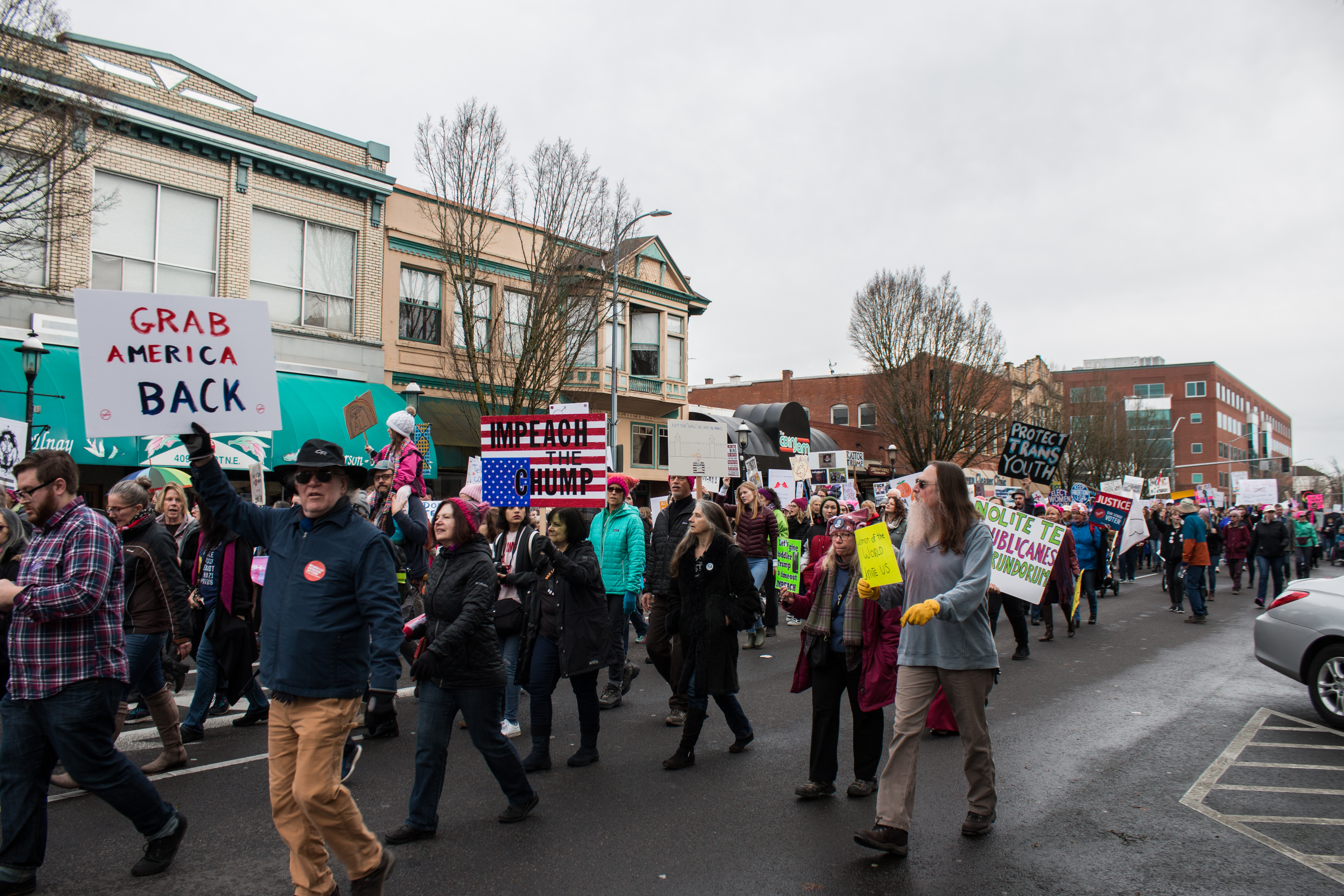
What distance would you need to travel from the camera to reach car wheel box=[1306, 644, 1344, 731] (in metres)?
7.36

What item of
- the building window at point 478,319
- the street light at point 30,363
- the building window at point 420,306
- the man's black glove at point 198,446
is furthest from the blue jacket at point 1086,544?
the street light at point 30,363

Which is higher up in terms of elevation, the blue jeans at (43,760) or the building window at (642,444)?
the building window at (642,444)

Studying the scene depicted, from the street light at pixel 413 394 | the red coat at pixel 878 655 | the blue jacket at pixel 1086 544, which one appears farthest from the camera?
the street light at pixel 413 394

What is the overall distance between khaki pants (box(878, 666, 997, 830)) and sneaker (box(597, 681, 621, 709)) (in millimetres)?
3463

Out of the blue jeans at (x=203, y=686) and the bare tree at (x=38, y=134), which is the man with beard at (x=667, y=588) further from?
the bare tree at (x=38, y=134)

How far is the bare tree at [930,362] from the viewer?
36.9 metres

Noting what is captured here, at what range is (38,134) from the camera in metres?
13.2

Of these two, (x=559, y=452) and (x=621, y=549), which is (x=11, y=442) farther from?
(x=621, y=549)

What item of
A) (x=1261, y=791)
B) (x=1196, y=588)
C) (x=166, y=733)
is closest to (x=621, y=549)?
(x=166, y=733)

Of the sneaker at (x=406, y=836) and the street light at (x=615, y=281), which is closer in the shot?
the sneaker at (x=406, y=836)

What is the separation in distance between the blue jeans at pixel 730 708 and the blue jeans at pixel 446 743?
5.01 ft

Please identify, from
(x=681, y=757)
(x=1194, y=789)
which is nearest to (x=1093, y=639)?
(x=1194, y=789)

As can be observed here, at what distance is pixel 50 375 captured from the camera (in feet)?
48.4

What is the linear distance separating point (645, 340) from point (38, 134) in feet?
63.9
